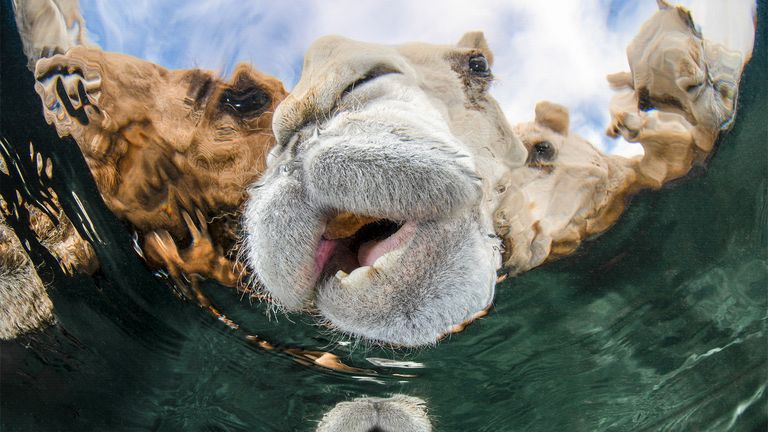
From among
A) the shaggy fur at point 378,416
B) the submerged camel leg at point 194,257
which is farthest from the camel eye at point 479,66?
the shaggy fur at point 378,416

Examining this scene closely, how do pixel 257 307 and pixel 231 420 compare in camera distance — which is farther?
pixel 231 420

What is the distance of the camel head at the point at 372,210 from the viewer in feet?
2.91

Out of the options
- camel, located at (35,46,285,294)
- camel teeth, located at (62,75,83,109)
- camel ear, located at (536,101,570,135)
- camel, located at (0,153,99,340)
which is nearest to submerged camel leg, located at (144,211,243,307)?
camel, located at (35,46,285,294)

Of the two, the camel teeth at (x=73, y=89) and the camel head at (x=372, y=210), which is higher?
the camel teeth at (x=73, y=89)

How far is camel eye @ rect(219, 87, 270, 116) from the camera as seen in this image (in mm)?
1319

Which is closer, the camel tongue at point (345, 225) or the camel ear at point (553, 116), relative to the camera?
the camel tongue at point (345, 225)

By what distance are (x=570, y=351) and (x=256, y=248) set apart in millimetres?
1241

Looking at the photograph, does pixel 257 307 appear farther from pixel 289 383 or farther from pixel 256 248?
pixel 256 248

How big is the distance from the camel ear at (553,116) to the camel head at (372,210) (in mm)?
341

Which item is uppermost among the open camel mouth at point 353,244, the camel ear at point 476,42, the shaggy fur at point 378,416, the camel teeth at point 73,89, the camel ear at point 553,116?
the camel teeth at point 73,89

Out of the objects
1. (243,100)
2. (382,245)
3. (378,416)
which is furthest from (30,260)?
(382,245)

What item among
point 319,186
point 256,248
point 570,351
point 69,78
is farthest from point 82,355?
point 570,351

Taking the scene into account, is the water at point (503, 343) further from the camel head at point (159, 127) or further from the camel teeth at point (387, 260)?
the camel teeth at point (387, 260)

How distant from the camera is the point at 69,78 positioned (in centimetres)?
140
